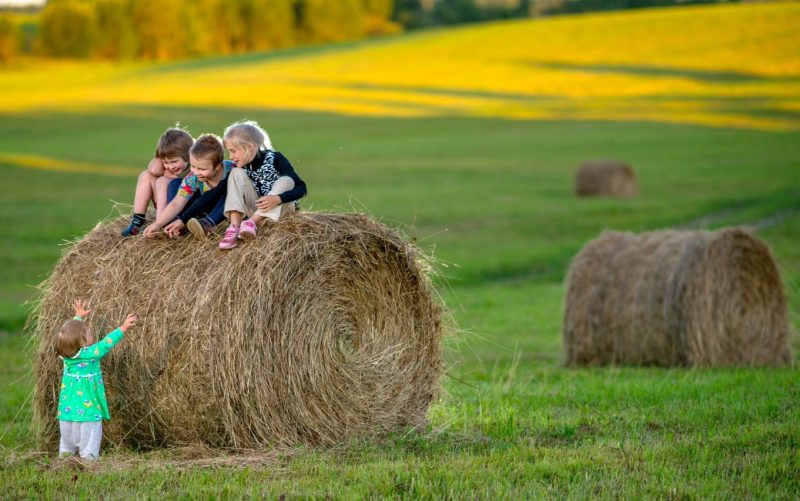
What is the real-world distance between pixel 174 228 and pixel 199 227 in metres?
0.30

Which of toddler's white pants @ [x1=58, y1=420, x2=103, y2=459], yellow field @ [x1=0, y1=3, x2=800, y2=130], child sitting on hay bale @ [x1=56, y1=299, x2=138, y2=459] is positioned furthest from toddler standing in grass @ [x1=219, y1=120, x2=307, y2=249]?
yellow field @ [x1=0, y1=3, x2=800, y2=130]

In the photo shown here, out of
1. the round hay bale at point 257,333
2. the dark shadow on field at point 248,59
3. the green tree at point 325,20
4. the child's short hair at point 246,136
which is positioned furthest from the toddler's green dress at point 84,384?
the green tree at point 325,20

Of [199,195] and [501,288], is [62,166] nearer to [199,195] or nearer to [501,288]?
[501,288]

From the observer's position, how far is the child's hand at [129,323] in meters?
7.29

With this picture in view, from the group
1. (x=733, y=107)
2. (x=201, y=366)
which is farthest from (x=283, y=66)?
(x=201, y=366)

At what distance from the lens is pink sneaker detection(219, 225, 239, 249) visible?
293 inches

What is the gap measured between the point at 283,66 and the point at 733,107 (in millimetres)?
32611

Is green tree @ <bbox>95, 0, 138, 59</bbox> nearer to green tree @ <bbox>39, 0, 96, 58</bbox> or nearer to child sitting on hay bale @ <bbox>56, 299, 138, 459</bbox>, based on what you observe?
green tree @ <bbox>39, 0, 96, 58</bbox>

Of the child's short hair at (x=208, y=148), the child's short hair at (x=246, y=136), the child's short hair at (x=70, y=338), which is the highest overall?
the child's short hair at (x=246, y=136)

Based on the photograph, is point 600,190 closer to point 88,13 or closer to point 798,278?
point 798,278

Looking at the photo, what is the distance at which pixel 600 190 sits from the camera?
31203 millimetres

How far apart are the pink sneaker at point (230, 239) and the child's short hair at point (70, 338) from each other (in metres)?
1.08

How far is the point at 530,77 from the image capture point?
63625 mm

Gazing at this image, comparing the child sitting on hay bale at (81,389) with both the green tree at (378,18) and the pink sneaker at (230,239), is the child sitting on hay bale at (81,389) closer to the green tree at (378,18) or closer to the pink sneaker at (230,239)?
the pink sneaker at (230,239)
